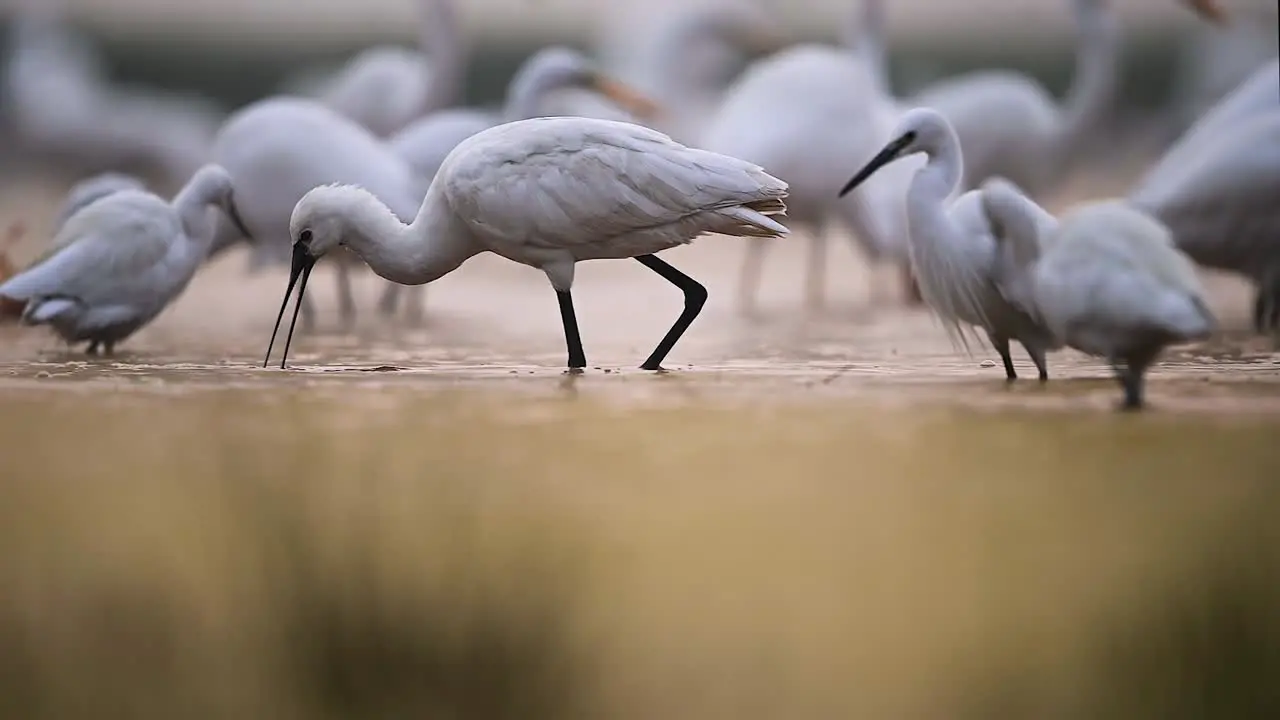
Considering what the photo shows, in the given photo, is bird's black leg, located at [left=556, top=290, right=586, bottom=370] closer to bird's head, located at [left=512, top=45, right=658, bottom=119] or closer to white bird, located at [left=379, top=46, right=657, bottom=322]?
white bird, located at [left=379, top=46, right=657, bottom=322]

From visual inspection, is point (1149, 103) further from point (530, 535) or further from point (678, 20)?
point (530, 535)

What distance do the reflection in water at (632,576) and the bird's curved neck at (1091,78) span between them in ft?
19.1

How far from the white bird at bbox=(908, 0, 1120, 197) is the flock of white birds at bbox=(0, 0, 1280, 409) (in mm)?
15

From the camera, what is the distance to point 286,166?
6.82 m

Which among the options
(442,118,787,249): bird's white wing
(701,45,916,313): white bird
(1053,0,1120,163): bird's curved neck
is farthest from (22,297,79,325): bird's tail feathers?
(1053,0,1120,163): bird's curved neck

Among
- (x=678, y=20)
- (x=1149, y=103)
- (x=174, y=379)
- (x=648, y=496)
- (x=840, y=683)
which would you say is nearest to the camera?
(x=840, y=683)

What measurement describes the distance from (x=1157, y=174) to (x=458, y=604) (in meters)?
4.20

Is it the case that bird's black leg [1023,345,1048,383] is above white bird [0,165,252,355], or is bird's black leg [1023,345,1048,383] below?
below

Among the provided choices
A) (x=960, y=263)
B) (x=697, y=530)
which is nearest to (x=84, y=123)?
(x=960, y=263)

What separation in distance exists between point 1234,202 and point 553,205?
244 centimetres

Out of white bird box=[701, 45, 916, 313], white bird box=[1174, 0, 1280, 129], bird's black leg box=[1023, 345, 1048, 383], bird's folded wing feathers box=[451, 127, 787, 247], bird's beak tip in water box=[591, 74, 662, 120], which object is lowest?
bird's black leg box=[1023, 345, 1048, 383]

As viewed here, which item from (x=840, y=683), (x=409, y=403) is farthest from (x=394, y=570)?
(x=409, y=403)

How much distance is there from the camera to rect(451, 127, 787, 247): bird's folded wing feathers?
4973mm

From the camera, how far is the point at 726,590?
3344 mm
